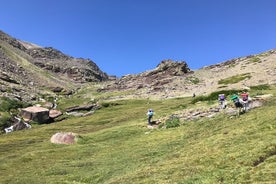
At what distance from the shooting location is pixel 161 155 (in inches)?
1409

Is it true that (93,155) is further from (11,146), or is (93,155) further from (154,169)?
(11,146)

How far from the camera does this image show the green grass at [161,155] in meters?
23.9

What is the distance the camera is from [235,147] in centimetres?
2827

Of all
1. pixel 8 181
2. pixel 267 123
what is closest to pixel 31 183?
pixel 8 181

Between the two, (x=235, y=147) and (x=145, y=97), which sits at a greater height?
(x=145, y=97)

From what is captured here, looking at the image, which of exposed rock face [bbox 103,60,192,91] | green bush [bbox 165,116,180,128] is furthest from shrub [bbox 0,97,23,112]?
green bush [bbox 165,116,180,128]

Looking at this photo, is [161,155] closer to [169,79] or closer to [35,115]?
[35,115]

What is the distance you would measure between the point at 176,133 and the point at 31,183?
1895cm

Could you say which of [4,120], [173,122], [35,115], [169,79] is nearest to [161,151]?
[173,122]

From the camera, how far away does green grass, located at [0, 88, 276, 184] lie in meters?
23.9

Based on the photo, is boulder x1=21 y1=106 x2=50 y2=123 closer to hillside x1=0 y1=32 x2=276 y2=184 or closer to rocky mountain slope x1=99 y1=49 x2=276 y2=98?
hillside x1=0 y1=32 x2=276 y2=184

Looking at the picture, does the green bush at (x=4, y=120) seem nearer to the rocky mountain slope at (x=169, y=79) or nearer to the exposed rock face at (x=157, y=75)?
the rocky mountain slope at (x=169, y=79)

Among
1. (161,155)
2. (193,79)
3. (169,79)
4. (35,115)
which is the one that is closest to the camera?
(161,155)

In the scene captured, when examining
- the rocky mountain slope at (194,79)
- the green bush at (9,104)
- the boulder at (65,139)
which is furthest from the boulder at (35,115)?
the boulder at (65,139)
